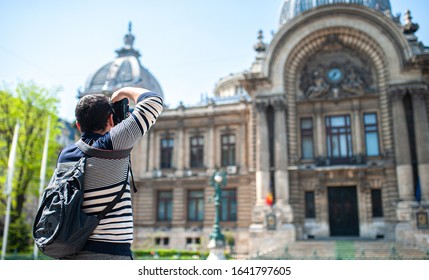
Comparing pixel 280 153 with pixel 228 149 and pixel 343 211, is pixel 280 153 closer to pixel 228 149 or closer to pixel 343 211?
pixel 343 211

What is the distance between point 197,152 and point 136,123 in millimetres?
31146

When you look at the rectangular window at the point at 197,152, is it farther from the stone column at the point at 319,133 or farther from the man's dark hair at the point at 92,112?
the man's dark hair at the point at 92,112

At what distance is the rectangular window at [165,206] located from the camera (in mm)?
33500

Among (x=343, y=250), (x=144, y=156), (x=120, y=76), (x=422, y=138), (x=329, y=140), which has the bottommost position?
(x=343, y=250)

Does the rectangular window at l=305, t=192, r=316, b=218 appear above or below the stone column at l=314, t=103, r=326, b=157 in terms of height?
below

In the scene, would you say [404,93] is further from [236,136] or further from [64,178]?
[64,178]

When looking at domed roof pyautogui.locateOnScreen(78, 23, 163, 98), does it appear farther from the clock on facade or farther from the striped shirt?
the striped shirt

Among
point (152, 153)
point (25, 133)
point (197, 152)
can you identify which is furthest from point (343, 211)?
point (25, 133)

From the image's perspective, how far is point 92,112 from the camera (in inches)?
123

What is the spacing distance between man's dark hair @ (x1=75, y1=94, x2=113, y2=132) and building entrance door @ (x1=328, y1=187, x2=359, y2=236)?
84.8 feet

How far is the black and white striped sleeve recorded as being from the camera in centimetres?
292

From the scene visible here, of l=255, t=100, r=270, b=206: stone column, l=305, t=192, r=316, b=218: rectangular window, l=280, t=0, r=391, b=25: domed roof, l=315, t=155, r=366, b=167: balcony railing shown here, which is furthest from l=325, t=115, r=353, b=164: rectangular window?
l=280, t=0, r=391, b=25: domed roof

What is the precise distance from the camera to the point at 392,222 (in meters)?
25.5
